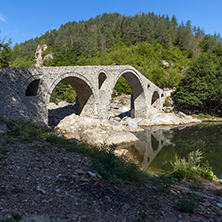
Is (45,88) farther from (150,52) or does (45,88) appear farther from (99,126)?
(150,52)

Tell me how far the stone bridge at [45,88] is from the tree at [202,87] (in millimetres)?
11991

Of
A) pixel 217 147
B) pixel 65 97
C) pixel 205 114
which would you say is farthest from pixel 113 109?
pixel 217 147

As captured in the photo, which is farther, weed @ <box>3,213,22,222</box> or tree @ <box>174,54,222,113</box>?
tree @ <box>174,54,222,113</box>

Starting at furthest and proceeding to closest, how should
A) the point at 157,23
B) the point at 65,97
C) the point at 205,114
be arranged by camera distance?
the point at 157,23, the point at 65,97, the point at 205,114

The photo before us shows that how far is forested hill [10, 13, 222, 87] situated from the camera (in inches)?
1654

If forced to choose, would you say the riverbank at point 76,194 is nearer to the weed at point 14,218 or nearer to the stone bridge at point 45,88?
the weed at point 14,218

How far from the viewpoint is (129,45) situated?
2164 inches

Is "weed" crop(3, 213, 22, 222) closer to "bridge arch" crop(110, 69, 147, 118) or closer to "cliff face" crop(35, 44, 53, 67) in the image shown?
"bridge arch" crop(110, 69, 147, 118)

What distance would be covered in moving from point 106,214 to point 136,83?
21988mm

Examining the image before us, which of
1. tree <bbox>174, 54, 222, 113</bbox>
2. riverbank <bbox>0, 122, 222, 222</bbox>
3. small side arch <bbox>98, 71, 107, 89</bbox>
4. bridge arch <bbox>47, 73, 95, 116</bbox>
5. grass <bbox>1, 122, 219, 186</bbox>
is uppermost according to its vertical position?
tree <bbox>174, 54, 222, 113</bbox>

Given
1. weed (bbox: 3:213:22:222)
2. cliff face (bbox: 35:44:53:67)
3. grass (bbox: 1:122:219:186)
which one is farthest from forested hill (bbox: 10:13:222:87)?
weed (bbox: 3:213:22:222)

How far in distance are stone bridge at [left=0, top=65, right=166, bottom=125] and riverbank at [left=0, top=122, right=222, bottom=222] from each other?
5.92 metres

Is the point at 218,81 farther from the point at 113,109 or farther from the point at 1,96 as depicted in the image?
the point at 1,96

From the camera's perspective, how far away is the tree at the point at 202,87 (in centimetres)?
2652
